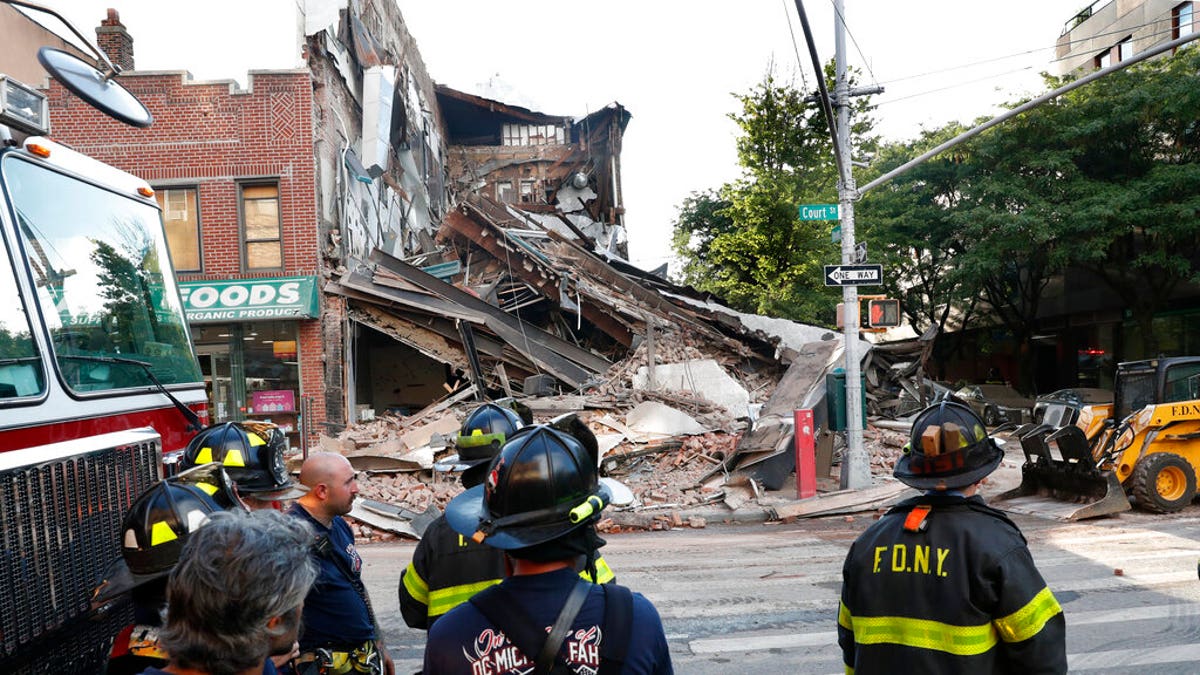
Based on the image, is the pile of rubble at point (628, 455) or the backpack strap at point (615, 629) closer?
the backpack strap at point (615, 629)

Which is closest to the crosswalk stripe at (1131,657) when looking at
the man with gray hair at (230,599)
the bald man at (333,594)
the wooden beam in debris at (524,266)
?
the bald man at (333,594)

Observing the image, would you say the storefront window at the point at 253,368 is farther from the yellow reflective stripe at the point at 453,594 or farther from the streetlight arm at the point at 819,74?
the yellow reflective stripe at the point at 453,594

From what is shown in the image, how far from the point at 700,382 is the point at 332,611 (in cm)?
1508

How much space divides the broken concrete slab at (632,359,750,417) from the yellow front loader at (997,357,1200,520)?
22.5 feet

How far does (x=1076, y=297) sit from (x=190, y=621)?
119ft

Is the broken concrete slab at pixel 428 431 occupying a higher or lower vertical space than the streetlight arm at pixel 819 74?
lower

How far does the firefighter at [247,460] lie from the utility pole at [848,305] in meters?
11.0

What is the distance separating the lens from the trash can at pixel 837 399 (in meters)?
15.1

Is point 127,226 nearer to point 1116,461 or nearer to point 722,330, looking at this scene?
point 1116,461

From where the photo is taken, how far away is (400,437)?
14.9 m

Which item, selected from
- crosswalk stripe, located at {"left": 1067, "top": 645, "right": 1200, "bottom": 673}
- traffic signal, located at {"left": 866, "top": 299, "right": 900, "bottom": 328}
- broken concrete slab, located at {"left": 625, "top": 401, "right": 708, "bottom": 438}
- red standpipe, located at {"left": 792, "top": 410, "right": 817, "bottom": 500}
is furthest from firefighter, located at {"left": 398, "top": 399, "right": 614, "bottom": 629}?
broken concrete slab, located at {"left": 625, "top": 401, "right": 708, "bottom": 438}

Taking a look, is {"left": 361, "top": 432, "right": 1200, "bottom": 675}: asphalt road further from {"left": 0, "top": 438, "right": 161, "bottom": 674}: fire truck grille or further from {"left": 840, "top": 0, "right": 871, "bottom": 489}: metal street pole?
{"left": 0, "top": 438, "right": 161, "bottom": 674}: fire truck grille

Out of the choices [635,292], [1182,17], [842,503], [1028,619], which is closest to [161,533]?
[1028,619]

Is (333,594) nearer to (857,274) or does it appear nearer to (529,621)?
(529,621)
